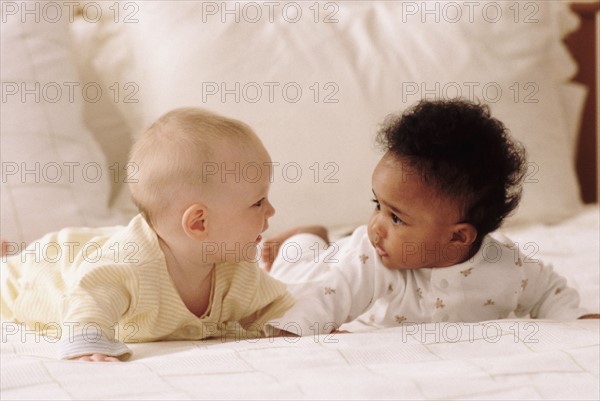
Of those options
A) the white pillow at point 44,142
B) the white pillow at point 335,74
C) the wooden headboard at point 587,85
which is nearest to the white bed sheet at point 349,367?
the white pillow at point 44,142

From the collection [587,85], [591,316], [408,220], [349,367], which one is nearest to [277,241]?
[408,220]

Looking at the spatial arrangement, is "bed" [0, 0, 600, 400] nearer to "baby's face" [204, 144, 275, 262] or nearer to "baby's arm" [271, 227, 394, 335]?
"baby's arm" [271, 227, 394, 335]

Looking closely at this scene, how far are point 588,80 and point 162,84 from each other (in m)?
1.22

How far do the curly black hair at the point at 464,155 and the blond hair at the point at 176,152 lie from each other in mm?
226

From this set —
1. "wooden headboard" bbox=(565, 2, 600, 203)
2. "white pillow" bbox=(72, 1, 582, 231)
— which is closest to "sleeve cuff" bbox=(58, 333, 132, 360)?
"white pillow" bbox=(72, 1, 582, 231)

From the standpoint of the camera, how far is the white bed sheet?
2.92 ft

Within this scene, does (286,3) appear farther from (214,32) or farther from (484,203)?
(484,203)

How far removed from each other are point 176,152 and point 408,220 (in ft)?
1.14

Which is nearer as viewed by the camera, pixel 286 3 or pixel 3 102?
pixel 3 102

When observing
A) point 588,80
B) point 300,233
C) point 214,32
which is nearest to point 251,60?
point 214,32

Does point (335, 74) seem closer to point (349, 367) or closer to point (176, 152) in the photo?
point (176, 152)

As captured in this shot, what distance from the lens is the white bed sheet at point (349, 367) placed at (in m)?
0.89

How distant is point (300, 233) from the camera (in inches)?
65.9

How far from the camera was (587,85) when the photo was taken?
2.40 m
